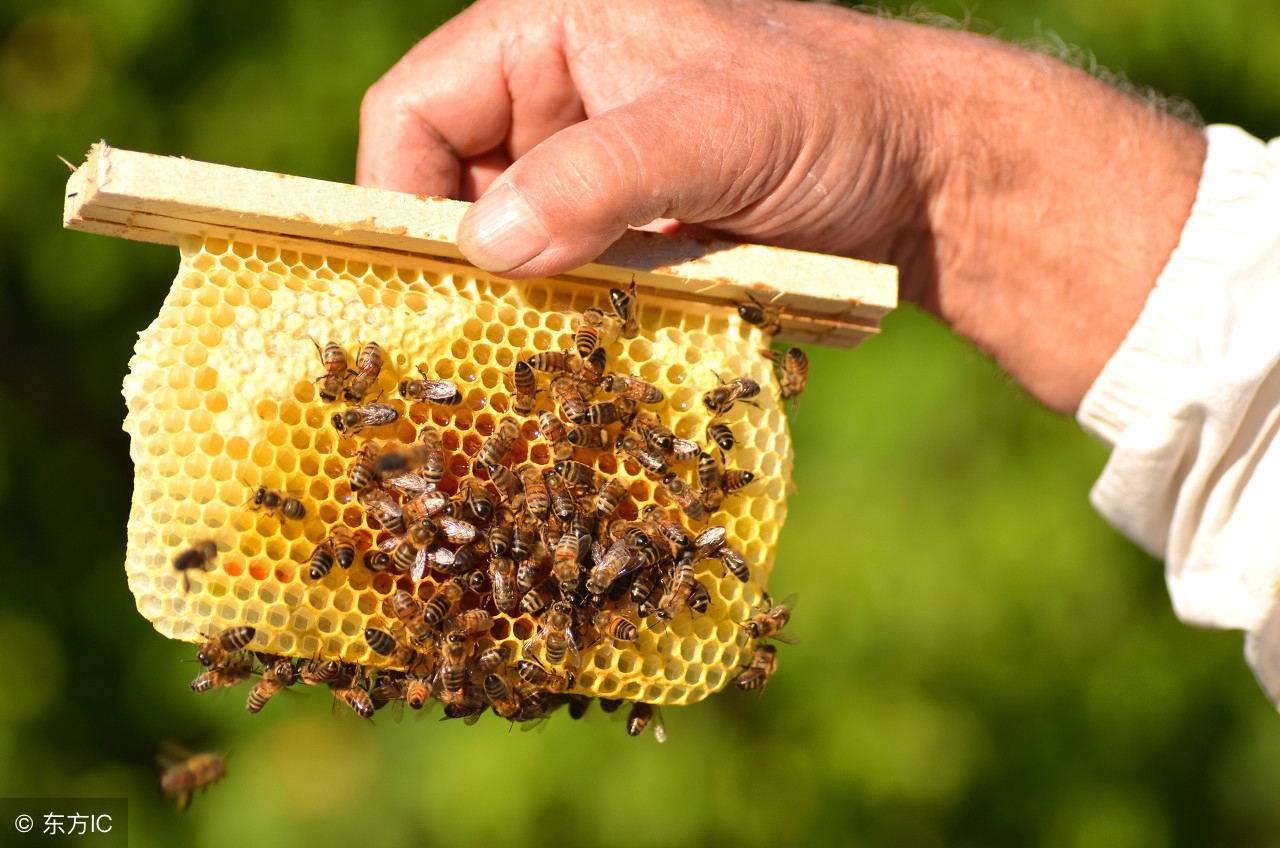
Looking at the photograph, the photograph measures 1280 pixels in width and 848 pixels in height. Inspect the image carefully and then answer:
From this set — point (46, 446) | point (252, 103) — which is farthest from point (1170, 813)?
point (46, 446)

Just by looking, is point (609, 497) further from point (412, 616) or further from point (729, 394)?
point (412, 616)

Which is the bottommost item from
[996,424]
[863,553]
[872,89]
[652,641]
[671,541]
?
[863,553]

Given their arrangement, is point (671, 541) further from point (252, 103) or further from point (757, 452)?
point (252, 103)

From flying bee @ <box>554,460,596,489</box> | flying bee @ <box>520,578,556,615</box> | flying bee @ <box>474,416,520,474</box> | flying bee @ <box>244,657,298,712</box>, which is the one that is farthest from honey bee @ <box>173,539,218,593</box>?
flying bee @ <box>554,460,596,489</box>

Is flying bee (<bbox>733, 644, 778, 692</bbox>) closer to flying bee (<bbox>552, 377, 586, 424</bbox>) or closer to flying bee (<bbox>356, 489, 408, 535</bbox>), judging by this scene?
flying bee (<bbox>552, 377, 586, 424</bbox>)

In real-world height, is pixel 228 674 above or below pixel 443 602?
below

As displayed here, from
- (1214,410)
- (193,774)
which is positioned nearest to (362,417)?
(193,774)
